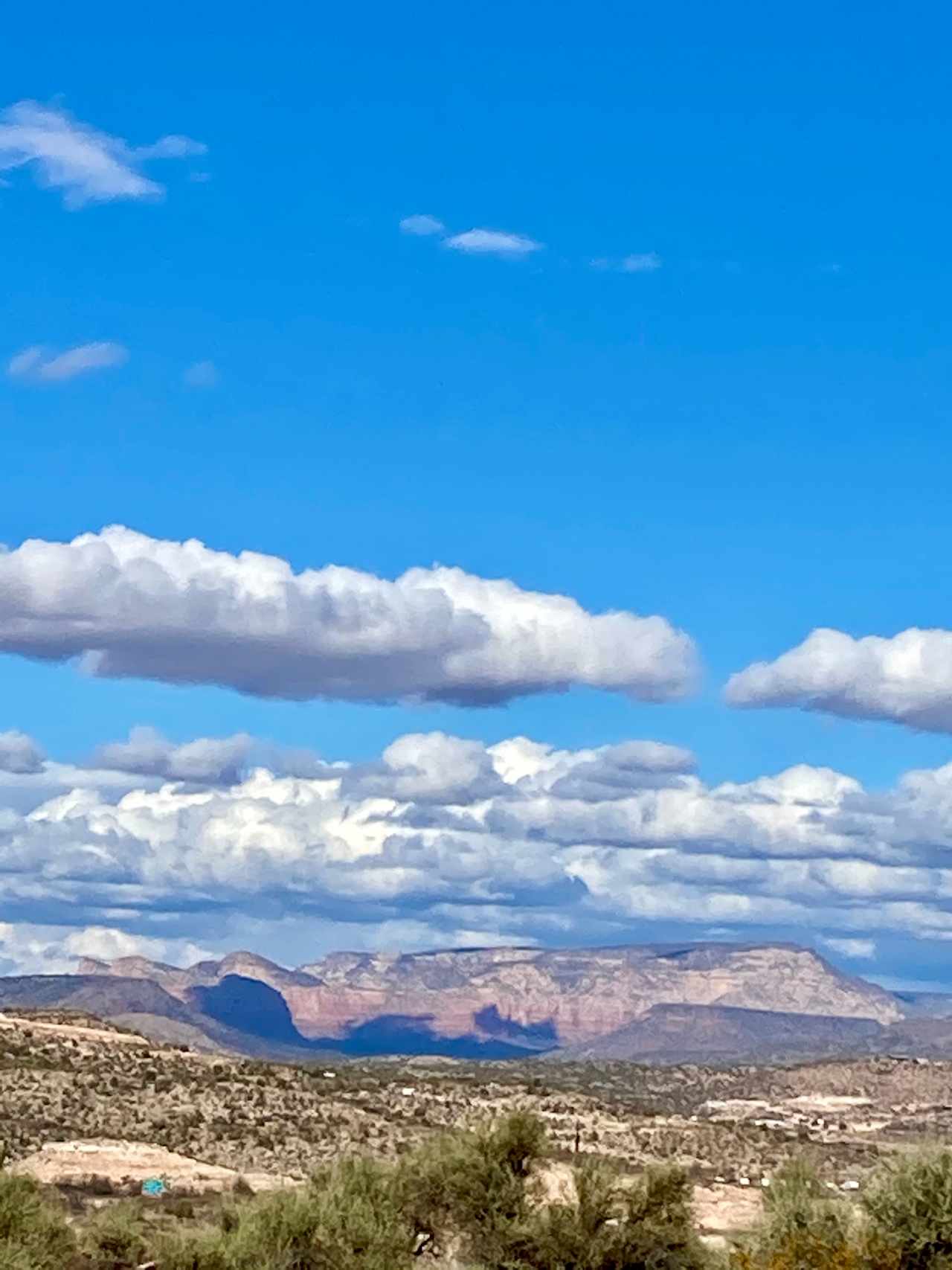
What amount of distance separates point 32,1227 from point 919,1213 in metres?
20.0

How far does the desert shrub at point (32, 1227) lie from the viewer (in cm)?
4450

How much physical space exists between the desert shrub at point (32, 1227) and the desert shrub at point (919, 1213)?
59.5 feet

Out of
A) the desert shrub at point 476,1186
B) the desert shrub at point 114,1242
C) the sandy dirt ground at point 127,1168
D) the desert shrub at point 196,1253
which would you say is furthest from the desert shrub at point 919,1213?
the sandy dirt ground at point 127,1168

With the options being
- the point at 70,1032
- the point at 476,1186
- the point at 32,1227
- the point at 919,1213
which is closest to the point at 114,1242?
the point at 32,1227

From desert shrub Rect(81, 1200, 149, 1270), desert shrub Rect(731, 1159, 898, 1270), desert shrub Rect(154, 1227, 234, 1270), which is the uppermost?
desert shrub Rect(731, 1159, 898, 1270)

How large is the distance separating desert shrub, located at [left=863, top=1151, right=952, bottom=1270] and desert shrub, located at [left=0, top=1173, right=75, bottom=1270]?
1812cm

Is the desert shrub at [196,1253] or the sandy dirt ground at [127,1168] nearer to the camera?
the desert shrub at [196,1253]

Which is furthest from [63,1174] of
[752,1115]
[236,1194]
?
[752,1115]

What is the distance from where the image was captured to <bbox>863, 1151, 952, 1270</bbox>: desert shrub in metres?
39.2

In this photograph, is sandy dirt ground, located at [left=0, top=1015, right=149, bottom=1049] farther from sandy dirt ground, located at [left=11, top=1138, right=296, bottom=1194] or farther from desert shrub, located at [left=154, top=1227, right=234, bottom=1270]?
desert shrub, located at [left=154, top=1227, right=234, bottom=1270]

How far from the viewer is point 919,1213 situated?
39406 millimetres

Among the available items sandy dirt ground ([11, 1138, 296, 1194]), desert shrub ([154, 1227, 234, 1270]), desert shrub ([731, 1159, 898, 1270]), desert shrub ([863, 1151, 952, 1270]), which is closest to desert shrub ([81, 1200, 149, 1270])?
desert shrub ([154, 1227, 234, 1270])

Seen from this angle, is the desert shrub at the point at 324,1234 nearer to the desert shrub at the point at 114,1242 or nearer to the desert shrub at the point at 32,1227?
the desert shrub at the point at 32,1227

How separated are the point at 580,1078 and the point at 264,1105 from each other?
325ft
